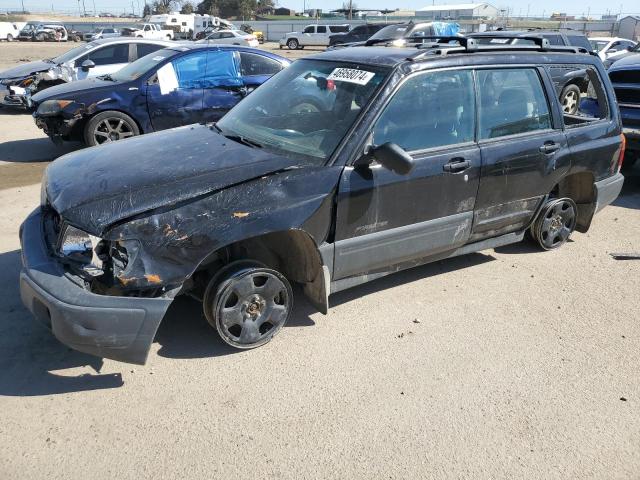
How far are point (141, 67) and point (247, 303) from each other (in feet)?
19.9

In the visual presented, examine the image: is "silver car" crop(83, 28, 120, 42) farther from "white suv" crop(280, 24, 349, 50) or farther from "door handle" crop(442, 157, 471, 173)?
"door handle" crop(442, 157, 471, 173)

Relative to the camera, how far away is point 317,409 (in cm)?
297

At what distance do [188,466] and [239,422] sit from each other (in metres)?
0.37

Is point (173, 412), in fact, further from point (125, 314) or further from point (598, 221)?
point (598, 221)

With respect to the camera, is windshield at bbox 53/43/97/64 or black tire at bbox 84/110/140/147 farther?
windshield at bbox 53/43/97/64

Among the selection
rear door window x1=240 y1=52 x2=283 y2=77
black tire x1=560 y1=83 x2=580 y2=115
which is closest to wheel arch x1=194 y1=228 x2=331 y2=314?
rear door window x1=240 y1=52 x2=283 y2=77

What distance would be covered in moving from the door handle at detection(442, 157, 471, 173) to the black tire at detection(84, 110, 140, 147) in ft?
17.5

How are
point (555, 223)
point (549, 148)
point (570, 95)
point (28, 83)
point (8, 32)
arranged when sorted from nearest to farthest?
point (549, 148)
point (555, 223)
point (570, 95)
point (28, 83)
point (8, 32)

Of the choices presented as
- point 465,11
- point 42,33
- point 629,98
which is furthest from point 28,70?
point 465,11

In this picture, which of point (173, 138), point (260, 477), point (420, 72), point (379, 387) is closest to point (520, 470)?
point (379, 387)

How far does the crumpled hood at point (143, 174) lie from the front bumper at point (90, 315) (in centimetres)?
33

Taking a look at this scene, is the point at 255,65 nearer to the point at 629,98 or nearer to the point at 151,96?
the point at 151,96

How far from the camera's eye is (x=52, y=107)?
7.44m

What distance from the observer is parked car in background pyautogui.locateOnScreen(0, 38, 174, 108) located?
34.7ft
